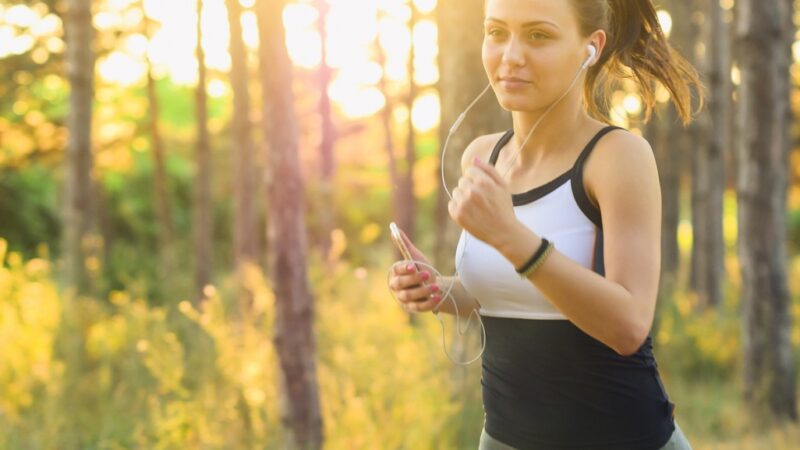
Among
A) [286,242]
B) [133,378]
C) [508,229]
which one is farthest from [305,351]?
[508,229]

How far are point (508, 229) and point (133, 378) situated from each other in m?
5.75

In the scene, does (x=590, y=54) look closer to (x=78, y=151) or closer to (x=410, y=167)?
(x=78, y=151)

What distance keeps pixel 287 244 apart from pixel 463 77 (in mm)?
1399

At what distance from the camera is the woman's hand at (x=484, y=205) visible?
1.90 metres

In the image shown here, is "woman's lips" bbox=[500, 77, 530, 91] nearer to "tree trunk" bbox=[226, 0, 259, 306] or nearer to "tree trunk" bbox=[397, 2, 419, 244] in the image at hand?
"tree trunk" bbox=[226, 0, 259, 306]

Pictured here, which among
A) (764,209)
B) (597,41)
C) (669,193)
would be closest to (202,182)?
(669,193)

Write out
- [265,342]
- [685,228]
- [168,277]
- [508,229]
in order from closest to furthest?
[508,229], [265,342], [168,277], [685,228]

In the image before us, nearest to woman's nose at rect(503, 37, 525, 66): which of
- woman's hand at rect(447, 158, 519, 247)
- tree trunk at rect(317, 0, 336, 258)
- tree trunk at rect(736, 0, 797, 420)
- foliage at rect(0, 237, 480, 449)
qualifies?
woman's hand at rect(447, 158, 519, 247)

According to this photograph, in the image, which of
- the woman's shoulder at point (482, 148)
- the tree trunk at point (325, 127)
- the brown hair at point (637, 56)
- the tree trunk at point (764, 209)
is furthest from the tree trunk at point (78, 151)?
the brown hair at point (637, 56)

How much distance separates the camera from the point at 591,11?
2236 mm

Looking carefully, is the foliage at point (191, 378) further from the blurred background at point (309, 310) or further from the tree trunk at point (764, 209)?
the tree trunk at point (764, 209)

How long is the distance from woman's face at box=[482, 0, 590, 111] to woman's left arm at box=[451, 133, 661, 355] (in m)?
0.20

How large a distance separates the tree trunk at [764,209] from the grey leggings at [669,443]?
19.1 feet

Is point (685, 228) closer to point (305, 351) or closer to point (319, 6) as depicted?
point (319, 6)
